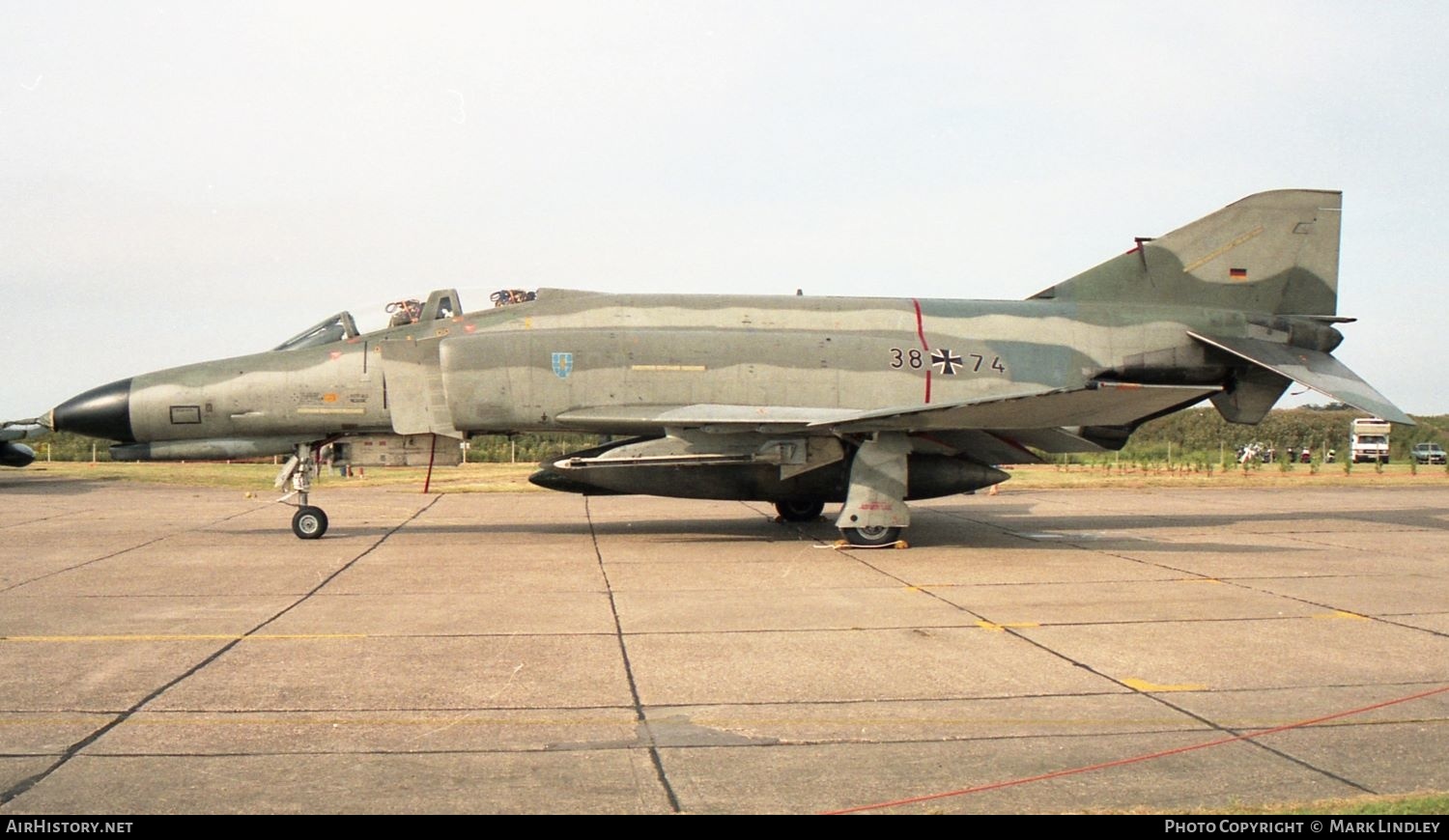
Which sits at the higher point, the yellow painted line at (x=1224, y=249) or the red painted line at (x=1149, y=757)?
the yellow painted line at (x=1224, y=249)

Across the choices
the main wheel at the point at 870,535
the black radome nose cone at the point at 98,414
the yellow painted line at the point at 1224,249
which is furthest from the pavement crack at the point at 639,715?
the yellow painted line at the point at 1224,249

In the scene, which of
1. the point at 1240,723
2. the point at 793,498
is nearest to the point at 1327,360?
the point at 793,498

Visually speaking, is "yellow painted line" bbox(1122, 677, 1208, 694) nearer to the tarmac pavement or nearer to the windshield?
the tarmac pavement

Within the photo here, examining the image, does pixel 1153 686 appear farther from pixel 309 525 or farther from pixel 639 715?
pixel 309 525

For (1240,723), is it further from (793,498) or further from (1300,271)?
(1300,271)

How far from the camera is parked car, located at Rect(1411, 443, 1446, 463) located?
147 feet

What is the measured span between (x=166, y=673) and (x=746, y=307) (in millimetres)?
8948

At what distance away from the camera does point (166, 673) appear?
22.1 ft

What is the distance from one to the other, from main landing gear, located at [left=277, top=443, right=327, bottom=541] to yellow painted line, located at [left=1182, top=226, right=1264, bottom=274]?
1168 centimetres

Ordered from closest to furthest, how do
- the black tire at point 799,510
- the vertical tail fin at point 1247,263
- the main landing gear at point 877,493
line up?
A: the main landing gear at point 877,493 → the vertical tail fin at point 1247,263 → the black tire at point 799,510

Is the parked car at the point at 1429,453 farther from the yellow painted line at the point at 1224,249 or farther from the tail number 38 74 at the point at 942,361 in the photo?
the tail number 38 74 at the point at 942,361

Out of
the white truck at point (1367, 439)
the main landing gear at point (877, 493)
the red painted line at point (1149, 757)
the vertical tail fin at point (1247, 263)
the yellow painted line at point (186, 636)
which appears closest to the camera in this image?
the red painted line at point (1149, 757)

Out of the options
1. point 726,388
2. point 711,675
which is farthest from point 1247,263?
point 711,675

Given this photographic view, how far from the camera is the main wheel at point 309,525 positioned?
45.3 feet
